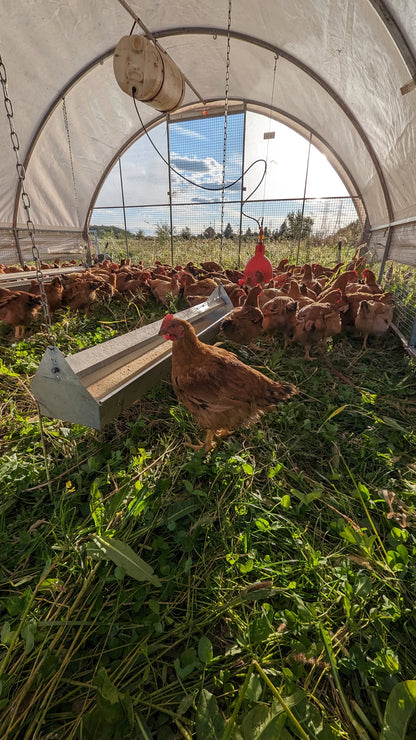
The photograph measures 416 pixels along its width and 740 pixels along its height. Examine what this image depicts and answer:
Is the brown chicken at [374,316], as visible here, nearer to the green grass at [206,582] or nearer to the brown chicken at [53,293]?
the green grass at [206,582]

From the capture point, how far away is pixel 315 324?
2.89m

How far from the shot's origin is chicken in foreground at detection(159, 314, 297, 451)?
174 cm

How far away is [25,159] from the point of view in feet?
22.1

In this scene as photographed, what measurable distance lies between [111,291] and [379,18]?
4.22m

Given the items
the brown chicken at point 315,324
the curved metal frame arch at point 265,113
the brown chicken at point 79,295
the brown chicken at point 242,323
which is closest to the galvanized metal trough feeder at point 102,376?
the brown chicken at point 242,323

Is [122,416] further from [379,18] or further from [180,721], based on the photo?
[379,18]

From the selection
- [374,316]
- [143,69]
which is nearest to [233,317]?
[374,316]


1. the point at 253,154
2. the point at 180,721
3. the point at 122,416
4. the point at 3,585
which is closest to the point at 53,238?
the point at 253,154

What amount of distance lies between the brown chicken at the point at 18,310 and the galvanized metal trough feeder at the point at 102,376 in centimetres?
162

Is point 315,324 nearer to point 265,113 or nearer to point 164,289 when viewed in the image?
point 164,289

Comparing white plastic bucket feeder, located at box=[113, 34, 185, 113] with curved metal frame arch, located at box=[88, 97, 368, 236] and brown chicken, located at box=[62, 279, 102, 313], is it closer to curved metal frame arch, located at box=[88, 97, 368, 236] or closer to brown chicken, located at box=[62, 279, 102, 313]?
brown chicken, located at box=[62, 279, 102, 313]

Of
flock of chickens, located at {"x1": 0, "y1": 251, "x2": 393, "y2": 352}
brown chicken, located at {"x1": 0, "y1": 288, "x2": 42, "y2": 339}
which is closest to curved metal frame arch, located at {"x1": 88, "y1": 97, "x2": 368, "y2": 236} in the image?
flock of chickens, located at {"x1": 0, "y1": 251, "x2": 393, "y2": 352}

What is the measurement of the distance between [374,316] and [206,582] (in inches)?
121

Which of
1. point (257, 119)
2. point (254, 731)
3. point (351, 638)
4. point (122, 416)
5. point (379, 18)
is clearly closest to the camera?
point (254, 731)
